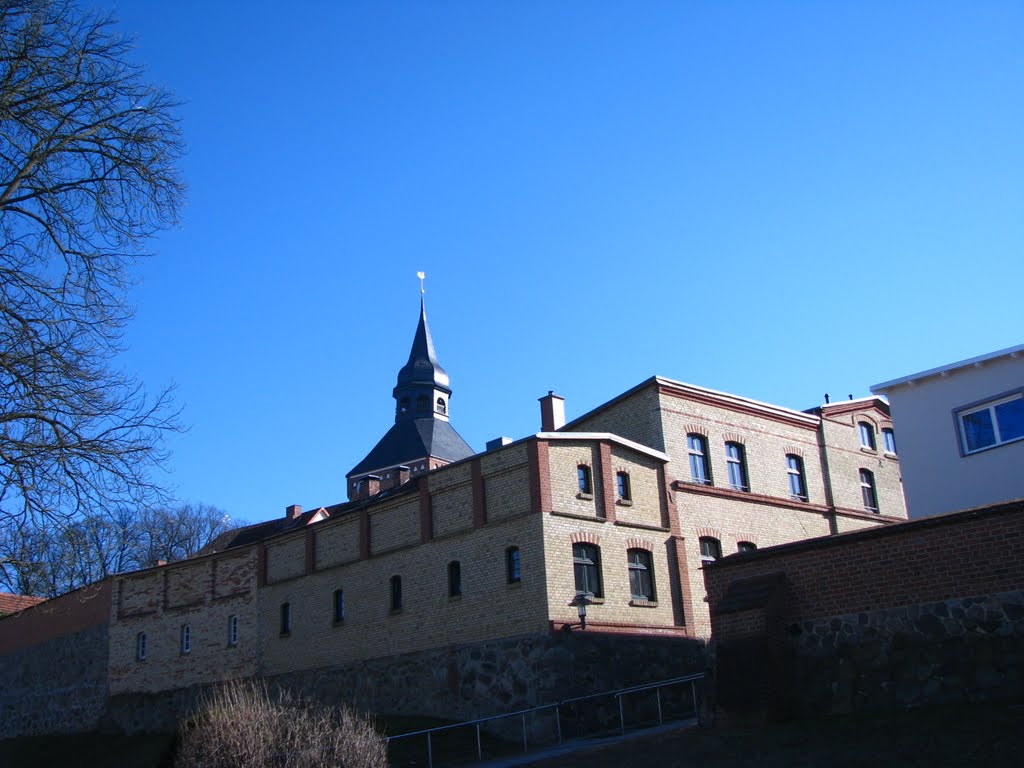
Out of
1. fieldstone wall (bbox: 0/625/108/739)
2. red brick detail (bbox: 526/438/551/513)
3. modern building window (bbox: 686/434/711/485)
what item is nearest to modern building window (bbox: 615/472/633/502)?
red brick detail (bbox: 526/438/551/513)

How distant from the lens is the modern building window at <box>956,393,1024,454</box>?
22984 mm

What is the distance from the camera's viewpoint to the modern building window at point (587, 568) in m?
26.2

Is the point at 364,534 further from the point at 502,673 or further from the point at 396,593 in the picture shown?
the point at 502,673

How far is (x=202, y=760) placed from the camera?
39.8 ft

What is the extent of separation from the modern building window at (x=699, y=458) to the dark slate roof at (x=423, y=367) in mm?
54058

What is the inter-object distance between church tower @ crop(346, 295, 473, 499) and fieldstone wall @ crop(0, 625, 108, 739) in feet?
109

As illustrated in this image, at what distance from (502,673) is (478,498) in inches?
190

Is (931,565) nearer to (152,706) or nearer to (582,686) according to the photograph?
(582,686)

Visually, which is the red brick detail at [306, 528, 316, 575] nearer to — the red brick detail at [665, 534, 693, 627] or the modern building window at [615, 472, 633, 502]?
the modern building window at [615, 472, 633, 502]

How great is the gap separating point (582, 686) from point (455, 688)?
3977 millimetres

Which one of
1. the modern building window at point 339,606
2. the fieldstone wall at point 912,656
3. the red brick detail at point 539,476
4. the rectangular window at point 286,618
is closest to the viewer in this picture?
the fieldstone wall at point 912,656

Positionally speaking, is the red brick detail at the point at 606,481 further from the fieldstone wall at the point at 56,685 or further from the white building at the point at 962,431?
the fieldstone wall at the point at 56,685

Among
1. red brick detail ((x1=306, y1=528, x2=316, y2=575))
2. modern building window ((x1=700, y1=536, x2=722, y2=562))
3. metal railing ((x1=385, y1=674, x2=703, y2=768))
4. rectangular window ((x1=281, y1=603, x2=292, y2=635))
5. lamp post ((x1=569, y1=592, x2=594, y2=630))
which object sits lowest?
metal railing ((x1=385, y1=674, x2=703, y2=768))

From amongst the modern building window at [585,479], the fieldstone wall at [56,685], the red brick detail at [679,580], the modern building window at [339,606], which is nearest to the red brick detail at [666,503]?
the red brick detail at [679,580]
